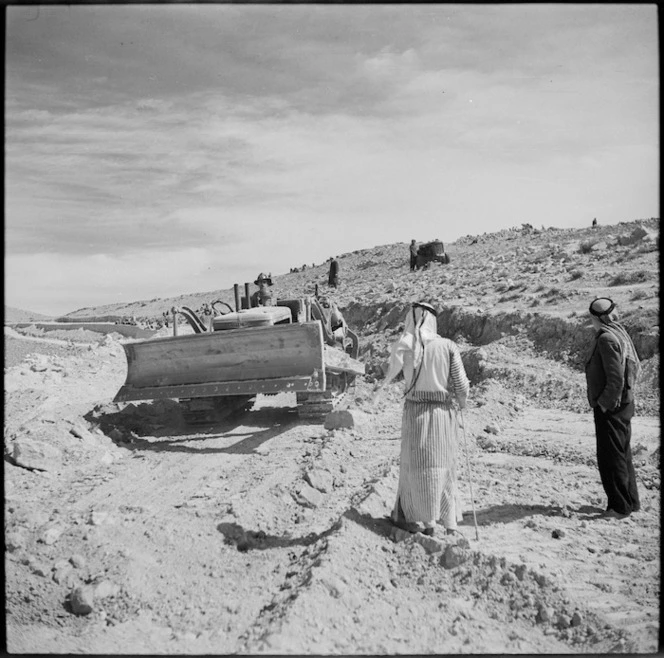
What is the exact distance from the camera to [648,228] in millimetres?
16547

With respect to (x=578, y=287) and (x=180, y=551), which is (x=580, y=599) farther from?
(x=578, y=287)

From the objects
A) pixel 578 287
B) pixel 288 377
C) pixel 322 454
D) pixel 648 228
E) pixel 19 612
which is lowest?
pixel 19 612

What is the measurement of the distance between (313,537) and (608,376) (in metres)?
2.62

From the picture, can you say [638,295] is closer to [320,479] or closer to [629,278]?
[629,278]

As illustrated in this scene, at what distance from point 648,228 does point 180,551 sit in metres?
15.8

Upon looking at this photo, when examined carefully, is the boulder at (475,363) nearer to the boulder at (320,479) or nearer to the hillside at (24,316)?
the boulder at (320,479)

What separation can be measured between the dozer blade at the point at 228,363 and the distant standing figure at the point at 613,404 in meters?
3.52

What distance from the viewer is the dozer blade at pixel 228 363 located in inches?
315

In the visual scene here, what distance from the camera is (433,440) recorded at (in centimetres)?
446

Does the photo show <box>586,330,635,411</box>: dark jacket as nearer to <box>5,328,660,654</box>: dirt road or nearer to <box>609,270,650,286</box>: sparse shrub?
<box>5,328,660,654</box>: dirt road

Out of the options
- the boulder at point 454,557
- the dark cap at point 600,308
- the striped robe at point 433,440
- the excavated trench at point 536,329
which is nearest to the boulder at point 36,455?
the striped robe at point 433,440

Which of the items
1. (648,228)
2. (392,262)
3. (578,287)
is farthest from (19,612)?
(392,262)

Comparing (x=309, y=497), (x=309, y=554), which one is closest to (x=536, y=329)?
(x=309, y=497)

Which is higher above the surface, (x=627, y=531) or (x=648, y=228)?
(x=648, y=228)
